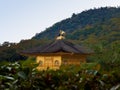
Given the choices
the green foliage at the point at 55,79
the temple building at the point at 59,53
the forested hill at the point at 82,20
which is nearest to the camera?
the green foliage at the point at 55,79

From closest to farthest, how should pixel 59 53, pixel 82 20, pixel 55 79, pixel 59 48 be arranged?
pixel 55 79, pixel 59 53, pixel 59 48, pixel 82 20

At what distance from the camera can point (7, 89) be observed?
2773 millimetres

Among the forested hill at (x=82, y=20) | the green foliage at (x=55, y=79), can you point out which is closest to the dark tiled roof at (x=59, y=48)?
the green foliage at (x=55, y=79)

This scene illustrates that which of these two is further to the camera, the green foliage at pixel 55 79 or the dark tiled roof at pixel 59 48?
the dark tiled roof at pixel 59 48

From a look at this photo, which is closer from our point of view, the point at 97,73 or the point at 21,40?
the point at 97,73

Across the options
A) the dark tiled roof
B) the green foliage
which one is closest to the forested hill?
the dark tiled roof

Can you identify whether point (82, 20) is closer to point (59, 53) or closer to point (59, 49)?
point (59, 49)

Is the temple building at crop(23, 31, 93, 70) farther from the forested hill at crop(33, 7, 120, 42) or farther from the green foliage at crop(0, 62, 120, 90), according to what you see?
the forested hill at crop(33, 7, 120, 42)

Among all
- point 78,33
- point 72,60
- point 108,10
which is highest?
point 108,10

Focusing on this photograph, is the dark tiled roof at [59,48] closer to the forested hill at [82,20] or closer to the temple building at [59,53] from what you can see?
the temple building at [59,53]

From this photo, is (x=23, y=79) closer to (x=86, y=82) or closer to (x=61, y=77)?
(x=61, y=77)

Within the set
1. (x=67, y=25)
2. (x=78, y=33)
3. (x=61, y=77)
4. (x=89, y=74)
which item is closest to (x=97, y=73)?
(x=89, y=74)

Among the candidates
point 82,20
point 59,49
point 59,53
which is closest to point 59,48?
point 59,49

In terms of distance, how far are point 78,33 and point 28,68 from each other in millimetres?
65945
